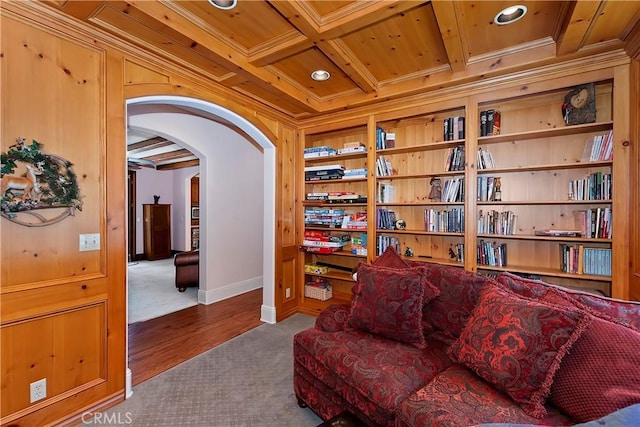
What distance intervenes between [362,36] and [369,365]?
219cm

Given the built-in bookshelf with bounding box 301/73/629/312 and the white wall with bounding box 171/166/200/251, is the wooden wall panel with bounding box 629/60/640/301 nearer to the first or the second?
the built-in bookshelf with bounding box 301/73/629/312

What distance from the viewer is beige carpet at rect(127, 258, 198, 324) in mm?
3796

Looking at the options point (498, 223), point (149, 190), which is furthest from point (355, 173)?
point (149, 190)

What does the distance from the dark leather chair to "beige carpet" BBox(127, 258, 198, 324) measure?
0.55ft

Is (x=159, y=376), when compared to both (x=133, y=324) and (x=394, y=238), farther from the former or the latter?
(x=394, y=238)

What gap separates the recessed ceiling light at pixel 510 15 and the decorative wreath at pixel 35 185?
288 centimetres

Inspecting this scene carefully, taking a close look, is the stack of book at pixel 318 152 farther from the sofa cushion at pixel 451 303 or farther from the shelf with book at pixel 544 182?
the sofa cushion at pixel 451 303

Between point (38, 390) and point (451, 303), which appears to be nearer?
point (38, 390)

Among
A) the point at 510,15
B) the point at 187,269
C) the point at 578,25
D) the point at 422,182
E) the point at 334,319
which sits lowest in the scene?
the point at 187,269

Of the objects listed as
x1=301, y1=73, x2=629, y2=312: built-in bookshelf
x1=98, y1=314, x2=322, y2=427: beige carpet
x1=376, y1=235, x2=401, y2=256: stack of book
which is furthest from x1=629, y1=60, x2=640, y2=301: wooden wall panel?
x1=98, y1=314, x2=322, y2=427: beige carpet

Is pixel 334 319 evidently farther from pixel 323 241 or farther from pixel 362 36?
pixel 362 36

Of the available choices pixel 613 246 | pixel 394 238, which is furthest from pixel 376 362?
pixel 613 246

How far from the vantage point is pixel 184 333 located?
10.3ft

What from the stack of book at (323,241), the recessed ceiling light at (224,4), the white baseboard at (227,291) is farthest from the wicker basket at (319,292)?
the recessed ceiling light at (224,4)
